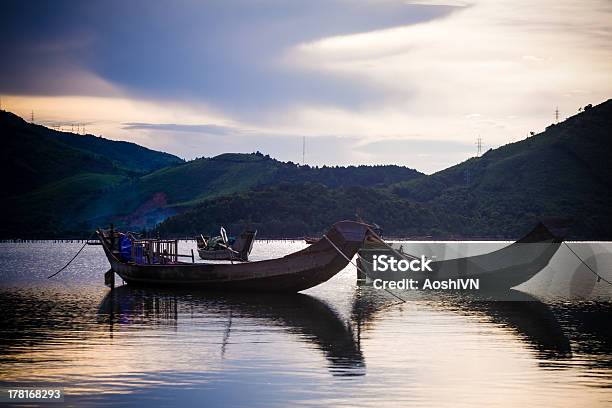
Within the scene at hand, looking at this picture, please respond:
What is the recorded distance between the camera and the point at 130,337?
2891 centimetres

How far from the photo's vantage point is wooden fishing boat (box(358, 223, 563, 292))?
163 ft

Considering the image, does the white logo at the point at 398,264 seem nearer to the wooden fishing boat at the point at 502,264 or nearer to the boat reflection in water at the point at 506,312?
the wooden fishing boat at the point at 502,264

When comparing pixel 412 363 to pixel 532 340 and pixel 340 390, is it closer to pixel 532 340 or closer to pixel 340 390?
pixel 340 390

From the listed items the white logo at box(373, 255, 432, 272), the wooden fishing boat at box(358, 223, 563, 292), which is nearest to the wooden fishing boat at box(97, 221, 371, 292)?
the wooden fishing boat at box(358, 223, 563, 292)

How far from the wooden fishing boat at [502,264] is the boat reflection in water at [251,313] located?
790cm

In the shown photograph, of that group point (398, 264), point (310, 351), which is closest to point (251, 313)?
point (310, 351)

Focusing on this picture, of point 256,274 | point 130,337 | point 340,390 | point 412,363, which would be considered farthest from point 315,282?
point 340,390

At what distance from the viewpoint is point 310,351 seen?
25750mm

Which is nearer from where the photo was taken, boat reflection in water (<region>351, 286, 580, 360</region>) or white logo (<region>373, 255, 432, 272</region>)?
boat reflection in water (<region>351, 286, 580, 360</region>)

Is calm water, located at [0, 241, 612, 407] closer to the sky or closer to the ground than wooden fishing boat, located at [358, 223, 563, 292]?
closer to the ground

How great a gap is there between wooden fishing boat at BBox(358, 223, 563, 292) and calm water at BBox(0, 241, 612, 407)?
4549mm

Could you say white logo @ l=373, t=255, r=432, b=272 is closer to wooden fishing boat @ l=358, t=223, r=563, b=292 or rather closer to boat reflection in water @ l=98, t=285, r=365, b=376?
wooden fishing boat @ l=358, t=223, r=563, b=292

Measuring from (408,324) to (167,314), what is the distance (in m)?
10.8

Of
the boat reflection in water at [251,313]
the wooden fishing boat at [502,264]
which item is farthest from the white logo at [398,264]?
the boat reflection in water at [251,313]
